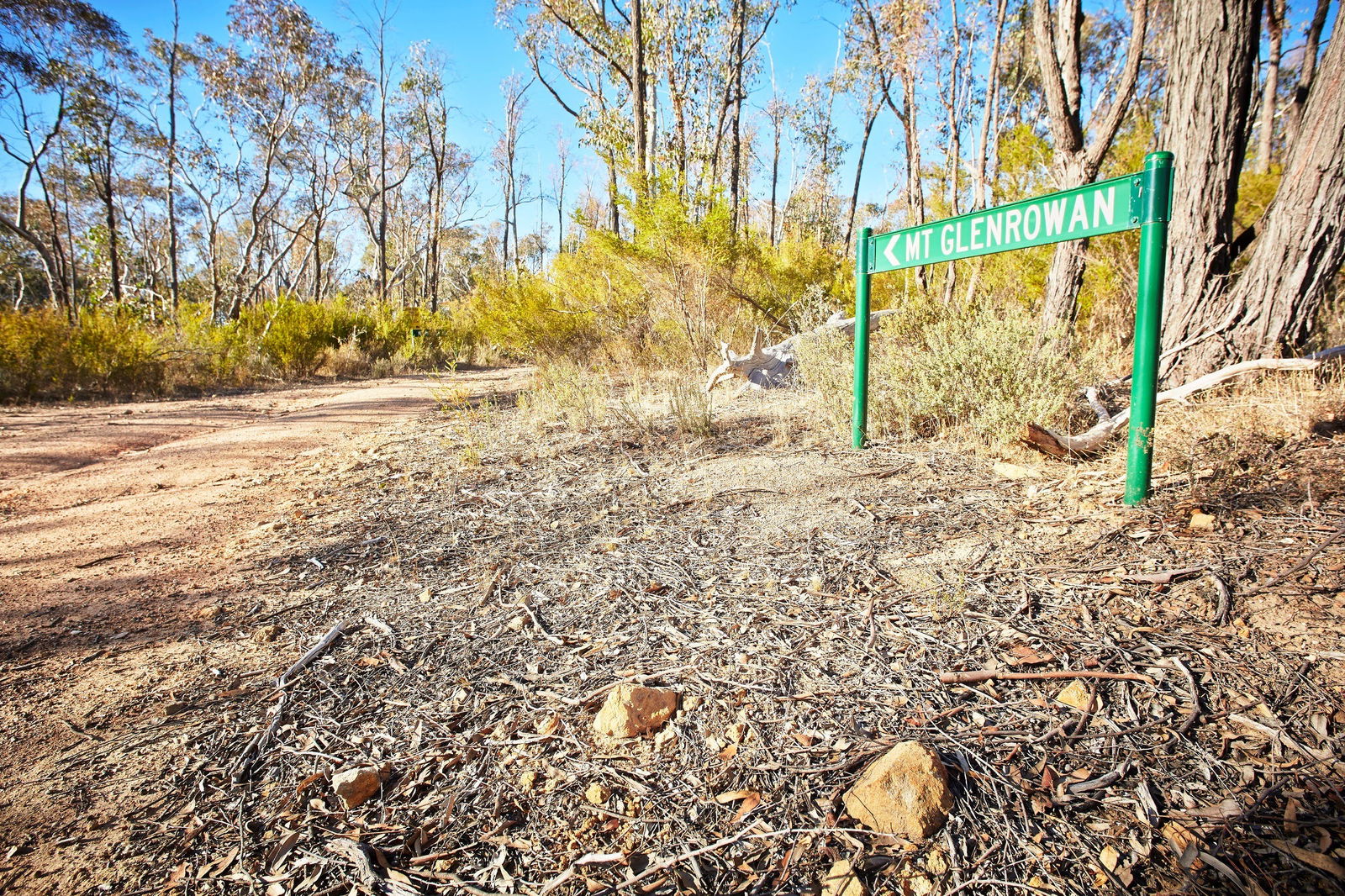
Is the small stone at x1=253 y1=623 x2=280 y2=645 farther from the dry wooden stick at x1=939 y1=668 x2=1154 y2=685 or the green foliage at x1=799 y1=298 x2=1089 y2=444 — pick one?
the green foliage at x1=799 y1=298 x2=1089 y2=444

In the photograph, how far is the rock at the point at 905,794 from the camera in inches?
51.3

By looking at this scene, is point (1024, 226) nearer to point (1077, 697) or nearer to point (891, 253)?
point (891, 253)

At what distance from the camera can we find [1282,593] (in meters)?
1.84

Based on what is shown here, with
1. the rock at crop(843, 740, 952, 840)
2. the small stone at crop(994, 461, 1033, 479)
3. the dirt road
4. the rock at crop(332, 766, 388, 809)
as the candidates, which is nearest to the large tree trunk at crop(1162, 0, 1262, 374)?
the small stone at crop(994, 461, 1033, 479)

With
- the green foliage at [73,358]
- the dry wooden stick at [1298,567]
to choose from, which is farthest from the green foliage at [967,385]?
the green foliage at [73,358]

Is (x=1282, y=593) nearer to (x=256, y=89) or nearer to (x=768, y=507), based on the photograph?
(x=768, y=507)

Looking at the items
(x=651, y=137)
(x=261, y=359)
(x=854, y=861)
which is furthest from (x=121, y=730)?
(x=651, y=137)

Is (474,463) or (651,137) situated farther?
(651,137)

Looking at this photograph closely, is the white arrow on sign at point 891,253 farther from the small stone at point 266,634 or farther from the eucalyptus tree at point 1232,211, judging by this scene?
the small stone at point 266,634

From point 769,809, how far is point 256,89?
28791 mm

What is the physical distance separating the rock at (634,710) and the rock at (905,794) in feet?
1.71

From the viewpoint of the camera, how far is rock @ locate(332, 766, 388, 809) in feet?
4.92

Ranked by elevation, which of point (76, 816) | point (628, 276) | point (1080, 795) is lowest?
point (76, 816)

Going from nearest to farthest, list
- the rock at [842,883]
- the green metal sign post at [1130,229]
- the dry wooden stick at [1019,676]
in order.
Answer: the rock at [842,883]
the dry wooden stick at [1019,676]
the green metal sign post at [1130,229]
